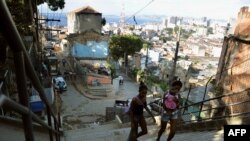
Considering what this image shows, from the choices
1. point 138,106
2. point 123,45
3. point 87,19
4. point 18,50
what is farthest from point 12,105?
point 123,45

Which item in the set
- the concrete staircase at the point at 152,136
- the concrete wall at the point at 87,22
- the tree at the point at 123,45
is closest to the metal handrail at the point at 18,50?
the concrete staircase at the point at 152,136

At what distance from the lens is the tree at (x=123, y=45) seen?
44750 millimetres

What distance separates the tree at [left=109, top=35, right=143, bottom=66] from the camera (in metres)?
44.8

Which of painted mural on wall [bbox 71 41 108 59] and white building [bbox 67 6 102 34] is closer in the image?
painted mural on wall [bbox 71 41 108 59]

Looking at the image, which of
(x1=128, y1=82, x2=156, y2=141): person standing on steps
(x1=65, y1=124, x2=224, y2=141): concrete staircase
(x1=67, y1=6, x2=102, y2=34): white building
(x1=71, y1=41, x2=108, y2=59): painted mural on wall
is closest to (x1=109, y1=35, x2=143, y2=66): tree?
(x1=67, y1=6, x2=102, y2=34): white building

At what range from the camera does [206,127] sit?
24.2 ft

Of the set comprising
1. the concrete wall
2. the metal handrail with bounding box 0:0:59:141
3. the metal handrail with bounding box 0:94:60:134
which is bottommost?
the metal handrail with bounding box 0:94:60:134

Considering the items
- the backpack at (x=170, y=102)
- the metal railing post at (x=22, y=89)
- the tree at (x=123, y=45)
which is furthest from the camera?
the tree at (x=123, y=45)

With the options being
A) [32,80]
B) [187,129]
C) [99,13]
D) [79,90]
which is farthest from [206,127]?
[99,13]

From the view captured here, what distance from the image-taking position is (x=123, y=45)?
45.0m

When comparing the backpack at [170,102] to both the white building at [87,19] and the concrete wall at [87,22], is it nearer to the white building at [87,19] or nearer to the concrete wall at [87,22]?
the concrete wall at [87,22]

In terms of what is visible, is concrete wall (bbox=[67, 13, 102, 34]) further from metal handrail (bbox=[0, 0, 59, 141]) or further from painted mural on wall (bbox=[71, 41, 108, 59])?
metal handrail (bbox=[0, 0, 59, 141])

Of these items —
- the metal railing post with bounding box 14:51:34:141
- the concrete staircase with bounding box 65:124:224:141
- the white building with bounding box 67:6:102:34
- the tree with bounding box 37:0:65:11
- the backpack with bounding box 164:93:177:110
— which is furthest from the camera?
the white building with bounding box 67:6:102:34

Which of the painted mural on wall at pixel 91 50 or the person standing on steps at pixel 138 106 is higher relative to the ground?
the person standing on steps at pixel 138 106
